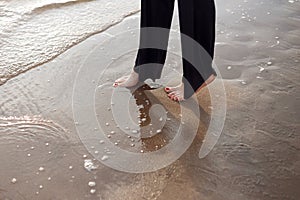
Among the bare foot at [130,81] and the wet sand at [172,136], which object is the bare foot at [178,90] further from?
the bare foot at [130,81]

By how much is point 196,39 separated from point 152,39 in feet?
0.87

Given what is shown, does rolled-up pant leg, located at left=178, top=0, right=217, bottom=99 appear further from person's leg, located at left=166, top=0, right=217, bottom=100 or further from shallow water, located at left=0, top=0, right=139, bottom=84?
shallow water, located at left=0, top=0, right=139, bottom=84

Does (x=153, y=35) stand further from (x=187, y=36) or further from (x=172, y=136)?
(x=172, y=136)

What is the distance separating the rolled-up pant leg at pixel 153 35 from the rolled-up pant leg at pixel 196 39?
4.8 inches

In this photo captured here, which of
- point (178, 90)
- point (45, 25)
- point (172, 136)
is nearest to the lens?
point (172, 136)

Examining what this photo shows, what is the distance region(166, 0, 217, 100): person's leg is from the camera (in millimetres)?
2121

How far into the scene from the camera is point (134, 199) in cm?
178

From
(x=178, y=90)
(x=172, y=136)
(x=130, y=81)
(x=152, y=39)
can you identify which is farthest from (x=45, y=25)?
(x=172, y=136)

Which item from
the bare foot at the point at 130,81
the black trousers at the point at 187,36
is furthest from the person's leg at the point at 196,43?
the bare foot at the point at 130,81

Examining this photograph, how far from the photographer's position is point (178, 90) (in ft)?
7.95

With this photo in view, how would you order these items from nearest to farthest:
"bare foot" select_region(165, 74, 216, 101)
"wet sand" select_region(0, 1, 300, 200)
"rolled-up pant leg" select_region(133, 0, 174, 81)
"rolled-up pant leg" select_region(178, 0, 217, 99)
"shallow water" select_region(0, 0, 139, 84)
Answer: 1. "wet sand" select_region(0, 1, 300, 200)
2. "rolled-up pant leg" select_region(178, 0, 217, 99)
3. "rolled-up pant leg" select_region(133, 0, 174, 81)
4. "bare foot" select_region(165, 74, 216, 101)
5. "shallow water" select_region(0, 0, 139, 84)

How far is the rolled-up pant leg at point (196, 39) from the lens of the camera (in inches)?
83.4

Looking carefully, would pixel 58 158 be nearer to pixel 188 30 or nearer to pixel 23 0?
pixel 188 30

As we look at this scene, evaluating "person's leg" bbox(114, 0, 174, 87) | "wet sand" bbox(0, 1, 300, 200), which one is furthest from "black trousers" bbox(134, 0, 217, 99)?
"wet sand" bbox(0, 1, 300, 200)
